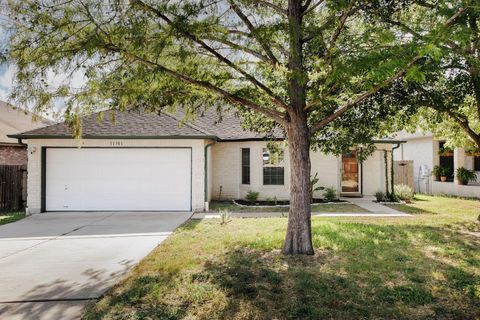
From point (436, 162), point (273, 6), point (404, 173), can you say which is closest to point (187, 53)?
point (273, 6)

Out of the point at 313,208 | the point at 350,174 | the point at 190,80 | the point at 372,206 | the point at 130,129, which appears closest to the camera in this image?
the point at 190,80

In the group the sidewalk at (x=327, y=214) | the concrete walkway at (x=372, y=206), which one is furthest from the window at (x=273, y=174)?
the sidewalk at (x=327, y=214)

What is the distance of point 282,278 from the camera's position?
551 centimetres

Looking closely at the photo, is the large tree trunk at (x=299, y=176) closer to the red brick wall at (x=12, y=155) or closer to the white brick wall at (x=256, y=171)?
the white brick wall at (x=256, y=171)

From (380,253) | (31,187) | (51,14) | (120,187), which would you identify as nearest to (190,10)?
(51,14)

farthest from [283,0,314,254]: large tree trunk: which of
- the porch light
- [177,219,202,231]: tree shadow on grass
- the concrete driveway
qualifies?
the porch light

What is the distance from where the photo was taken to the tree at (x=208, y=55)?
209 inches

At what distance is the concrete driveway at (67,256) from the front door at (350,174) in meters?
9.13

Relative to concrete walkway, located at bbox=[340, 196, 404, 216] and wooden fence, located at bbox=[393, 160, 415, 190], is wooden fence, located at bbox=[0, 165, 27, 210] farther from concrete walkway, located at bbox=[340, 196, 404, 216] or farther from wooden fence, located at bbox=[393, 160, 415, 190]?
wooden fence, located at bbox=[393, 160, 415, 190]

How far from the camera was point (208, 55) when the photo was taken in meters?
6.91

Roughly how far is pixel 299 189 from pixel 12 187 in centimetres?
1251

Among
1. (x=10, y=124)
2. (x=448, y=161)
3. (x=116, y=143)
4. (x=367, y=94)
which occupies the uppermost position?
(x=10, y=124)

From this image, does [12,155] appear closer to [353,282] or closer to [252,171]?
[252,171]

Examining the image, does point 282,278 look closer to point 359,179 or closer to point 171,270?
point 171,270
